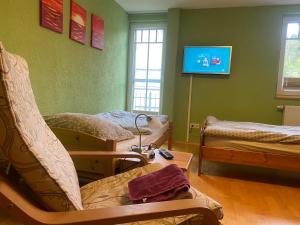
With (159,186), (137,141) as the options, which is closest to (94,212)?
(159,186)

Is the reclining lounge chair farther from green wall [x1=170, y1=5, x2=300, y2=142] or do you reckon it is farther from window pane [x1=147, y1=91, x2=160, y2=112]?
window pane [x1=147, y1=91, x2=160, y2=112]

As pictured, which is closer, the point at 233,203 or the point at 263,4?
the point at 233,203

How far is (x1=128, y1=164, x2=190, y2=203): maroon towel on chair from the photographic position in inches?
44.3

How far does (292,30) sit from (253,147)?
7.83 feet

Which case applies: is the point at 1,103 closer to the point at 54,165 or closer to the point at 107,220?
the point at 54,165

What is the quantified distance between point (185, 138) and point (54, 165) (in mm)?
3686

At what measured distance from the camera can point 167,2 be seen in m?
3.98

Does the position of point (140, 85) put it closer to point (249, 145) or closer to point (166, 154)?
point (249, 145)

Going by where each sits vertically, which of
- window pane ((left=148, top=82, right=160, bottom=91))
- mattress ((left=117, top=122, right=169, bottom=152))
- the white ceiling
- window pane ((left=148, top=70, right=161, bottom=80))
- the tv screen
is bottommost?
mattress ((left=117, top=122, right=169, bottom=152))

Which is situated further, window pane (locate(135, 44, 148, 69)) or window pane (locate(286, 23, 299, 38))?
window pane (locate(135, 44, 148, 69))

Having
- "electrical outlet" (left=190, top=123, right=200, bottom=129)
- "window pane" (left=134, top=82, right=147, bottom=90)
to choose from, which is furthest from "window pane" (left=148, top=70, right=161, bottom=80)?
"electrical outlet" (left=190, top=123, right=200, bottom=129)

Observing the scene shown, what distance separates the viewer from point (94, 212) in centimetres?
85

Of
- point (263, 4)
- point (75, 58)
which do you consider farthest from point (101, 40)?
point (263, 4)

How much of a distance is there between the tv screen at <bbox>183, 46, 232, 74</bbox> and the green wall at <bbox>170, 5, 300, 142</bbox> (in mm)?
145
